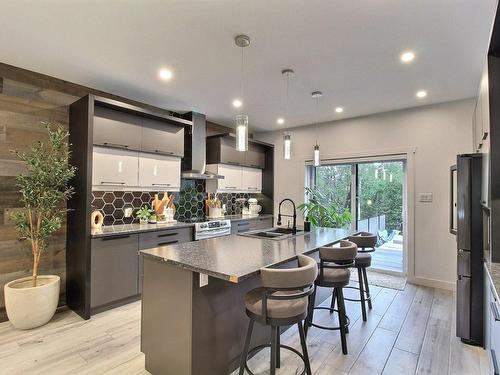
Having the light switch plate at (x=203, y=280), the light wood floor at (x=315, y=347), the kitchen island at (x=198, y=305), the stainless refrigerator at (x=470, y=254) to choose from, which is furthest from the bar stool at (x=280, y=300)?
the stainless refrigerator at (x=470, y=254)

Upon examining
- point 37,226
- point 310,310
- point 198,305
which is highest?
point 37,226

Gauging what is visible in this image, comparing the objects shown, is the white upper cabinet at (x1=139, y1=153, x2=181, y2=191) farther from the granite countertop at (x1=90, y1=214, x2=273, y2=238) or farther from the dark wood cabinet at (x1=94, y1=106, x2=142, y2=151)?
the granite countertop at (x1=90, y1=214, x2=273, y2=238)

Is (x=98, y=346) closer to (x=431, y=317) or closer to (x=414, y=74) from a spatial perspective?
(x=431, y=317)

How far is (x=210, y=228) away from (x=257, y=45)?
2.59 metres

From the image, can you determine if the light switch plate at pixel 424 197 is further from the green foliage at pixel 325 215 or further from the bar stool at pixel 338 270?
the bar stool at pixel 338 270

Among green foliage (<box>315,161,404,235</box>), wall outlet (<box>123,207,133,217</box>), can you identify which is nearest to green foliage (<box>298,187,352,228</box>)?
green foliage (<box>315,161,404,235</box>)

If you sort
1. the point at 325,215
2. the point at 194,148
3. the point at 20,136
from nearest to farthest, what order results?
the point at 20,136, the point at 194,148, the point at 325,215

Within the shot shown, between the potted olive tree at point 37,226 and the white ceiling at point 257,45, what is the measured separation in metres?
0.89

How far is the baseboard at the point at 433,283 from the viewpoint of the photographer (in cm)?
388

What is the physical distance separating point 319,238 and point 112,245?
2283mm

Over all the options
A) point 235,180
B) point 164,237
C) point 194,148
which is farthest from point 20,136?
point 235,180

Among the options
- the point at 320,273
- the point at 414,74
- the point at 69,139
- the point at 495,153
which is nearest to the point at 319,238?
the point at 320,273

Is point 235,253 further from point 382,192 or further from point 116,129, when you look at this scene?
point 382,192

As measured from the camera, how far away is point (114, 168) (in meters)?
3.43
